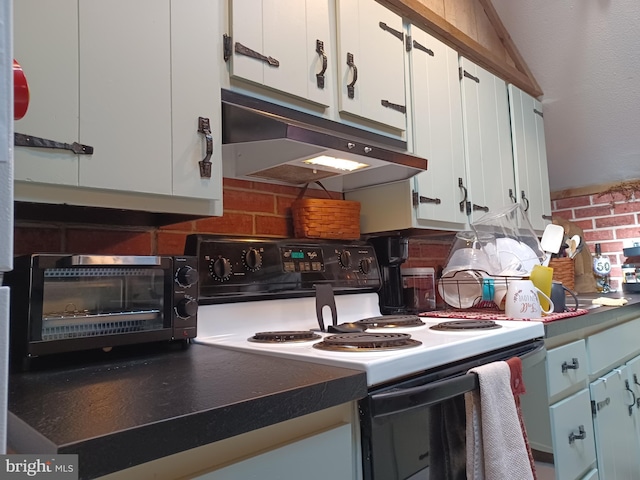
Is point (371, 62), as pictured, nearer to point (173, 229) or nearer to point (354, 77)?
point (354, 77)

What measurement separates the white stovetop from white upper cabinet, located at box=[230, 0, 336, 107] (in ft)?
2.10

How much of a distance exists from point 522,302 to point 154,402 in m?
1.32

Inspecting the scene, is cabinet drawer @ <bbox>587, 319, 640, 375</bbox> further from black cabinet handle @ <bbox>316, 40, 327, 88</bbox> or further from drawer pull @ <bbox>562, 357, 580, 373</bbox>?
black cabinet handle @ <bbox>316, 40, 327, 88</bbox>

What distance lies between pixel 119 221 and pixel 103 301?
0.28 m

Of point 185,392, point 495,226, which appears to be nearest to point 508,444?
point 185,392

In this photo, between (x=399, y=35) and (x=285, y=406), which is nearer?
(x=285, y=406)

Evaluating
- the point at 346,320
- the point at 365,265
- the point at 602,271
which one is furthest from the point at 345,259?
the point at 602,271

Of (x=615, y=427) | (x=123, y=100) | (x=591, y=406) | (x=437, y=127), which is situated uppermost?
(x=437, y=127)

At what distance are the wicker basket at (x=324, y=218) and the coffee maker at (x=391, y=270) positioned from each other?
0.12m

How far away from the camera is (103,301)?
0.98 m

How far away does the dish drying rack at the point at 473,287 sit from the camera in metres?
1.81

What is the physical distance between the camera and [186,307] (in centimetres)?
109

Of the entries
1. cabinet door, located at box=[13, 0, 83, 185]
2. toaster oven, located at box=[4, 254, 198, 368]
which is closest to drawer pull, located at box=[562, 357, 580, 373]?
toaster oven, located at box=[4, 254, 198, 368]

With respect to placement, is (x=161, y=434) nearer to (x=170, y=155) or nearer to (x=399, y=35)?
(x=170, y=155)
